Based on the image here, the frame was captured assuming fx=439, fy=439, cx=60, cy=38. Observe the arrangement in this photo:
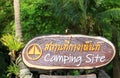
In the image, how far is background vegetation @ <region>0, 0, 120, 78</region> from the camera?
1802cm

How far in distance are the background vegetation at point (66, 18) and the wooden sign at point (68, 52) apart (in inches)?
205

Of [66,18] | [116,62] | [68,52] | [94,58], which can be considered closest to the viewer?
[94,58]

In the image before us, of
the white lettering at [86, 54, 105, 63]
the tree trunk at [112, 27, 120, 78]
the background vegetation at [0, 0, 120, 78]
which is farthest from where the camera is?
the tree trunk at [112, 27, 120, 78]

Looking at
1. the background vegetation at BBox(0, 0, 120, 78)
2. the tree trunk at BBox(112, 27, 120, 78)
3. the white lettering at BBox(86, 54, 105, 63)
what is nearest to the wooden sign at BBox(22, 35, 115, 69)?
the white lettering at BBox(86, 54, 105, 63)

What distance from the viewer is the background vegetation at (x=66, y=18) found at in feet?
59.1

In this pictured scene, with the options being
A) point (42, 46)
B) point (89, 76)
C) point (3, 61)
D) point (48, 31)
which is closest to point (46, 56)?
point (42, 46)

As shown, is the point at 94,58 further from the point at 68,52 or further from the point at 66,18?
the point at 66,18

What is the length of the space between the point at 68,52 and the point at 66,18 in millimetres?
7098

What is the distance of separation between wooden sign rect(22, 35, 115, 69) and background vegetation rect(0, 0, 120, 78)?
521cm

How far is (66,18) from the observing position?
19141mm

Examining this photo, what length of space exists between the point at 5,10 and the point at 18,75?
1042cm

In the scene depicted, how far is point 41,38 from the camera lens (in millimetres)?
12234

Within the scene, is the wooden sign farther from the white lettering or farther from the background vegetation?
the background vegetation

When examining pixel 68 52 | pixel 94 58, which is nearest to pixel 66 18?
pixel 68 52
